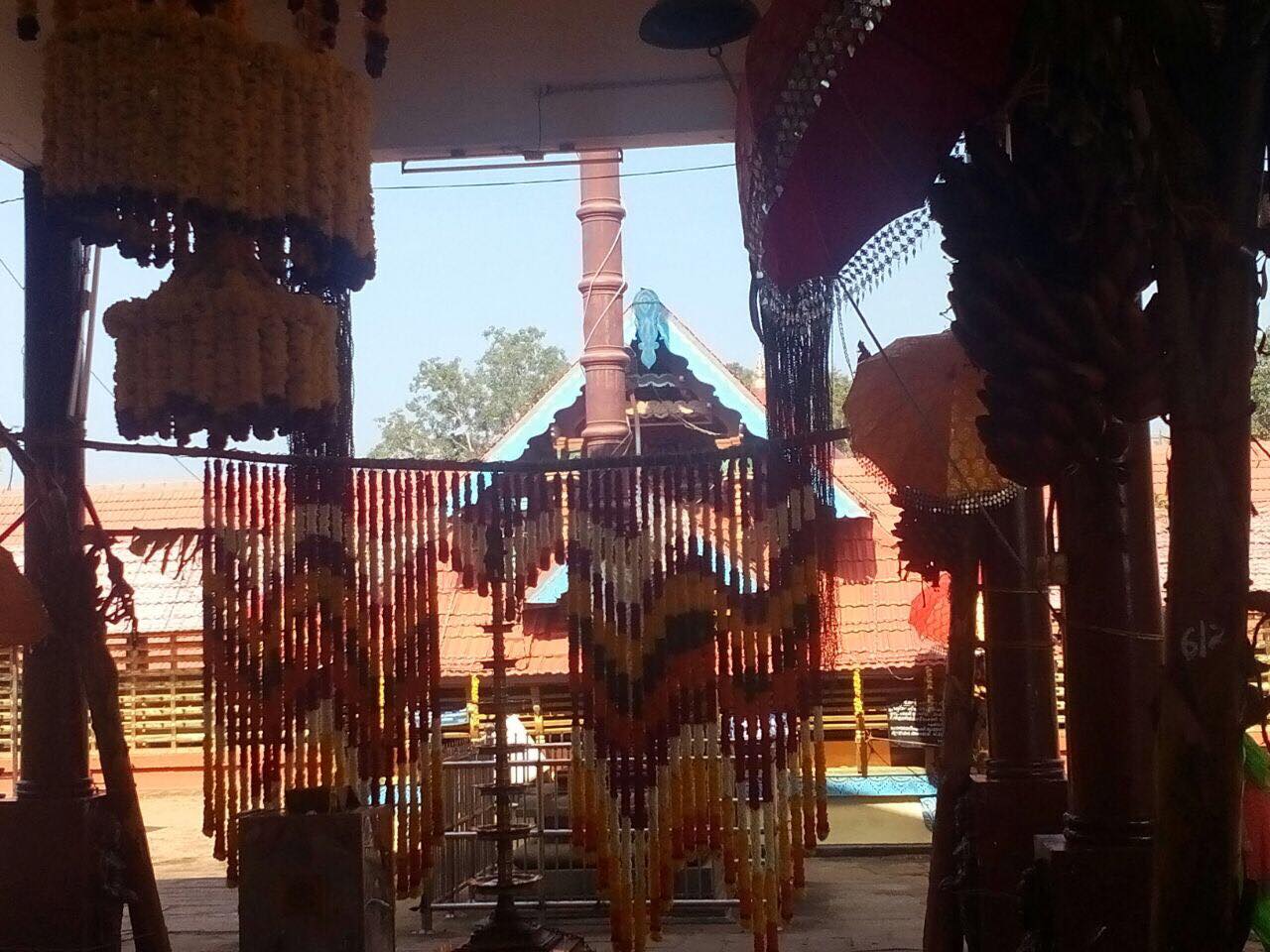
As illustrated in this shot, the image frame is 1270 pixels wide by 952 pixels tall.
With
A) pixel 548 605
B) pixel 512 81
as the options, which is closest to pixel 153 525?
pixel 548 605

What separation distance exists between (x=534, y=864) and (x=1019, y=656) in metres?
3.64

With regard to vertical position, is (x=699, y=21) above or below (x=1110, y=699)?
above

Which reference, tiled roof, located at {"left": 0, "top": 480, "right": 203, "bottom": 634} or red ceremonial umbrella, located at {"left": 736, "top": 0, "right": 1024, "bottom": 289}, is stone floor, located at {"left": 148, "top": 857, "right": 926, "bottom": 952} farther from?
red ceremonial umbrella, located at {"left": 736, "top": 0, "right": 1024, "bottom": 289}

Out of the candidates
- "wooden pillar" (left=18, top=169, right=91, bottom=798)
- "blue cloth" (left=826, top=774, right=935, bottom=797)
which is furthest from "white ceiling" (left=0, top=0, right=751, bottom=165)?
"blue cloth" (left=826, top=774, right=935, bottom=797)

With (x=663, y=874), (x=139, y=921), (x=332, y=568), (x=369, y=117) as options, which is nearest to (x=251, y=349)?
A: (x=369, y=117)

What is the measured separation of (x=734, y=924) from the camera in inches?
238

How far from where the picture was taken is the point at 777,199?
94.3 inches

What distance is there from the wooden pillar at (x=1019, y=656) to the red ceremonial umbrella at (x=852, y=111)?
4.52 ft

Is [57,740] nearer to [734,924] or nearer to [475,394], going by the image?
[734,924]

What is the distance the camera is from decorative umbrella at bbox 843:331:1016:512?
312cm

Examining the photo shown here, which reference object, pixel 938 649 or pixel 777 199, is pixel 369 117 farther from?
pixel 938 649

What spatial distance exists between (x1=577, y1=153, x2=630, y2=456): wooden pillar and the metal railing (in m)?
2.00

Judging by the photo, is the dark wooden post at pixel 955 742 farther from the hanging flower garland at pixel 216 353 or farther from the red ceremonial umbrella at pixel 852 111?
the hanging flower garland at pixel 216 353

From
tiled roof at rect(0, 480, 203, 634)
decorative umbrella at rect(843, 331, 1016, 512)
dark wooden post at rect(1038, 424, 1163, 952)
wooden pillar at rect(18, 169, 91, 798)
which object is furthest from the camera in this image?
tiled roof at rect(0, 480, 203, 634)
